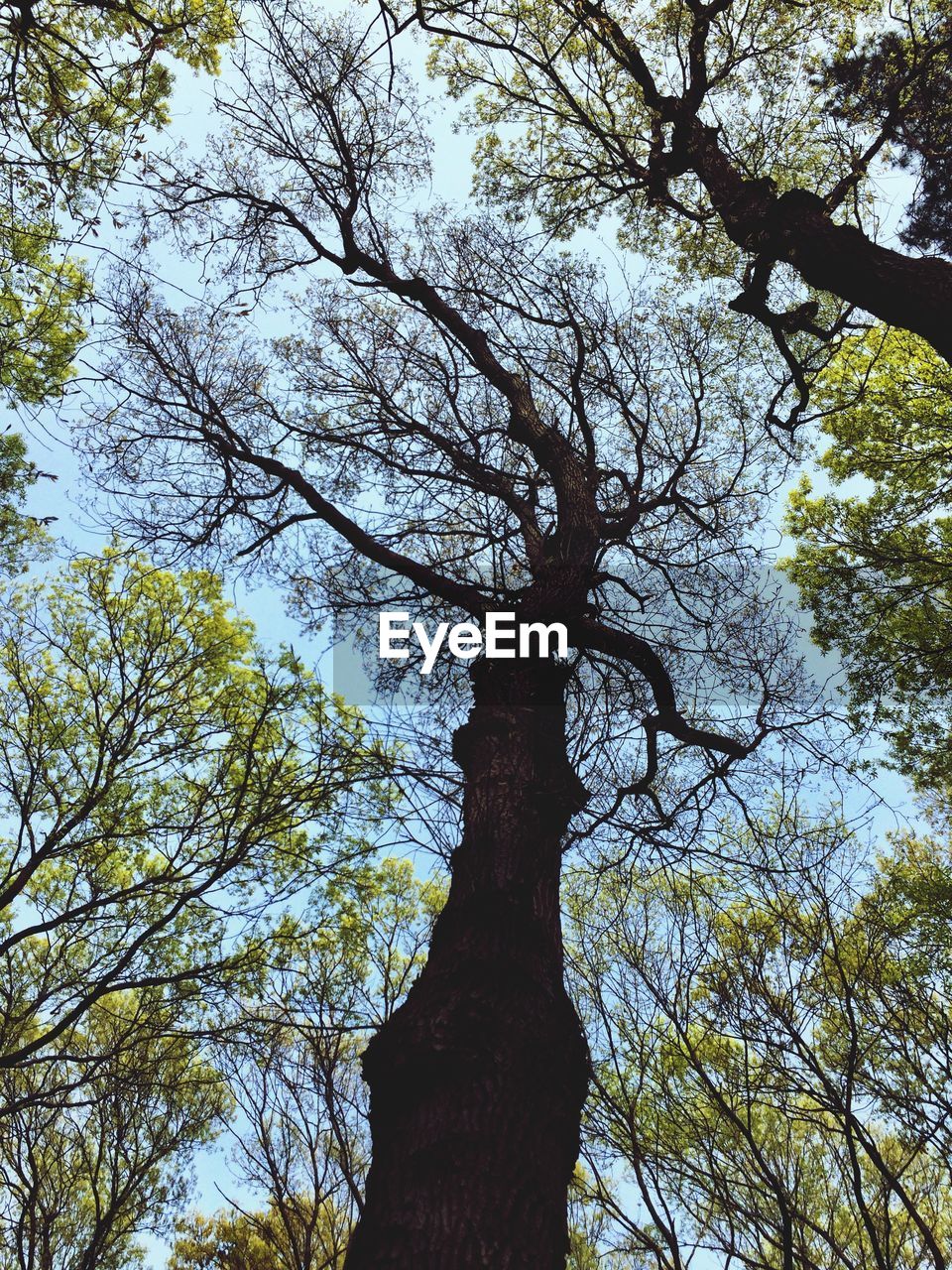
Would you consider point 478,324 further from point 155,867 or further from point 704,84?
point 155,867

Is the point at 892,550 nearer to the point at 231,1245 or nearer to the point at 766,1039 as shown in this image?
the point at 766,1039

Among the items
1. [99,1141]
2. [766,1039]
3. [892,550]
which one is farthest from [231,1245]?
[892,550]

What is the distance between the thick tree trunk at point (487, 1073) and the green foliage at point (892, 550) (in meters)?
6.54

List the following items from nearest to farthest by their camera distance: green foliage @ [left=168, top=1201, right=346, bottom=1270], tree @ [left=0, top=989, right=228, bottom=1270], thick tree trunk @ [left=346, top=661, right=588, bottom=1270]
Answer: thick tree trunk @ [left=346, top=661, right=588, bottom=1270] → tree @ [left=0, top=989, right=228, bottom=1270] → green foliage @ [left=168, top=1201, right=346, bottom=1270]

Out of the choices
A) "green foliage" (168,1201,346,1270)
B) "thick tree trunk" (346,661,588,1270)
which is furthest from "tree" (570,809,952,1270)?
"green foliage" (168,1201,346,1270)

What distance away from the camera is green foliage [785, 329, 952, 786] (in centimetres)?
877

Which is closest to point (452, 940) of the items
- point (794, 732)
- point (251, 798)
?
point (794, 732)

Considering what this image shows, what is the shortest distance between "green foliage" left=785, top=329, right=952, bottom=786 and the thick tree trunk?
6.54m

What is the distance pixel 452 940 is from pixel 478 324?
18.7ft

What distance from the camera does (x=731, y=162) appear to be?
21.5 ft

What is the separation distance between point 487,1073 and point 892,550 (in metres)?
8.46

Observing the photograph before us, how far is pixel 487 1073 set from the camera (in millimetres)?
2541

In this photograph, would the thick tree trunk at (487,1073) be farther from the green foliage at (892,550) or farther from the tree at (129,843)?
the green foliage at (892,550)

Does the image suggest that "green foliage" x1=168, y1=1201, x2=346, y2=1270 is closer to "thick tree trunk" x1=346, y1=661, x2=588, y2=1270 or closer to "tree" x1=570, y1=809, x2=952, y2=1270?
"tree" x1=570, y1=809, x2=952, y2=1270
